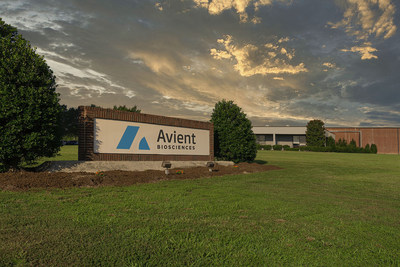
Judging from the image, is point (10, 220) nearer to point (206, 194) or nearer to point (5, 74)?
point (206, 194)

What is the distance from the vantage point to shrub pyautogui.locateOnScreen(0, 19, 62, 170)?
9.45 meters

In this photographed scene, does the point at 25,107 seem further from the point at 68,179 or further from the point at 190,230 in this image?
the point at 190,230

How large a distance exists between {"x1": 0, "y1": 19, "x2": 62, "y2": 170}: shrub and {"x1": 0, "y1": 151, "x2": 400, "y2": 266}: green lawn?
9.25 feet

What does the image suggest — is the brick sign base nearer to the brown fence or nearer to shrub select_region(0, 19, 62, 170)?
shrub select_region(0, 19, 62, 170)

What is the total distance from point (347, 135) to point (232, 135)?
71846 mm

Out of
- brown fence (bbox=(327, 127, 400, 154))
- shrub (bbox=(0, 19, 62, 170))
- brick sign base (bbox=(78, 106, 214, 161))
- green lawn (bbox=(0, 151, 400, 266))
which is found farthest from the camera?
brown fence (bbox=(327, 127, 400, 154))

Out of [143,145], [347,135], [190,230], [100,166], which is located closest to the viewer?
[190,230]

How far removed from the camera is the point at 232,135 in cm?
2027

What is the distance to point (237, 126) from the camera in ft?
66.4

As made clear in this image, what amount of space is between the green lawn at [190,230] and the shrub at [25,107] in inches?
111

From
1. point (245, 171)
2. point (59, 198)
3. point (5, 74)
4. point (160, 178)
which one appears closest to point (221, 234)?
point (59, 198)

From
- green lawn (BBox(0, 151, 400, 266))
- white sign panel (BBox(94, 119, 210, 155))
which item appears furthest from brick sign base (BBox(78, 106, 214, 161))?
green lawn (BBox(0, 151, 400, 266))

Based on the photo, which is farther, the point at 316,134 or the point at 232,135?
the point at 316,134

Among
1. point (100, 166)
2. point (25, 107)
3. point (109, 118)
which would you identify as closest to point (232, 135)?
point (109, 118)
